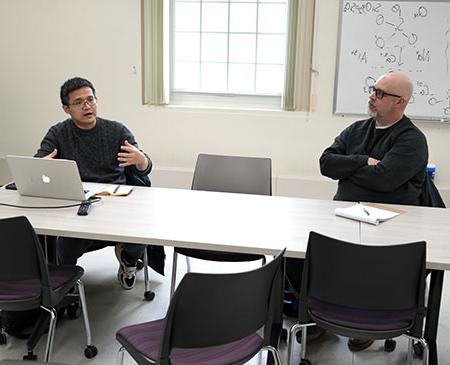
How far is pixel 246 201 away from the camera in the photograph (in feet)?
8.66

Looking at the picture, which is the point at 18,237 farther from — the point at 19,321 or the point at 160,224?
the point at 19,321

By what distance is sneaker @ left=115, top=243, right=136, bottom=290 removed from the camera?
3.00m

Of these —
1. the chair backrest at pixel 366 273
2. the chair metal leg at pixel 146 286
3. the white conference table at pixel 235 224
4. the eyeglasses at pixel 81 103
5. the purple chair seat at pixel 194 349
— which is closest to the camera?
the purple chair seat at pixel 194 349

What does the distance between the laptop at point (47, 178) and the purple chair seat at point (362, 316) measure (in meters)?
1.22

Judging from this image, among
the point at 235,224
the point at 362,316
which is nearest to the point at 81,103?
the point at 235,224

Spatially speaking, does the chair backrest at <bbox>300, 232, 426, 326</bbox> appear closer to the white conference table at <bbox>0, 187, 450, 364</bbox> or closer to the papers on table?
the white conference table at <bbox>0, 187, 450, 364</bbox>

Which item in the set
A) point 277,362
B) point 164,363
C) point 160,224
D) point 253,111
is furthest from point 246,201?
point 253,111

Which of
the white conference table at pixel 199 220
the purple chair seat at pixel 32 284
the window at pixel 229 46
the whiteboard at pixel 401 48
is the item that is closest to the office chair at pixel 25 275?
the purple chair seat at pixel 32 284

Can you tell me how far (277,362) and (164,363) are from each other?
0.45m

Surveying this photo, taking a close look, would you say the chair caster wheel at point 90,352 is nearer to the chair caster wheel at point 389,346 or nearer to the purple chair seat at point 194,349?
the purple chair seat at point 194,349

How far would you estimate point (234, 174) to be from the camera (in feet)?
10.0

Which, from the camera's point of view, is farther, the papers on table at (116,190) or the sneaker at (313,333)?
the papers on table at (116,190)

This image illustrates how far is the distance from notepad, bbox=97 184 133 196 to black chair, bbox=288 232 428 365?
3.83 ft

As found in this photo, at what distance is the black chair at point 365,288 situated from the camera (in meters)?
1.78
